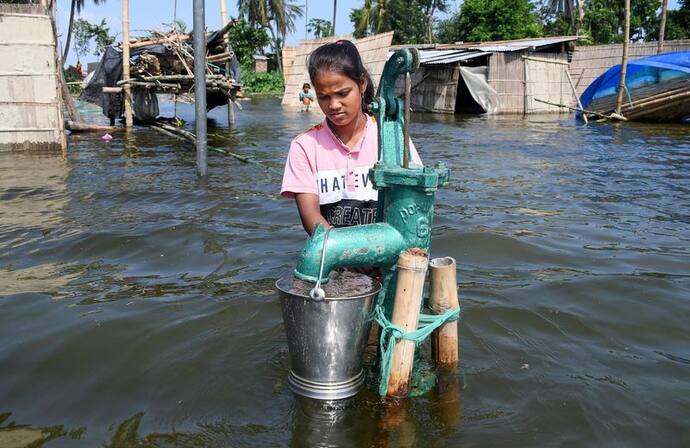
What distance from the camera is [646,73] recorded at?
14430 mm

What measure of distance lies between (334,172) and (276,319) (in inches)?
42.2

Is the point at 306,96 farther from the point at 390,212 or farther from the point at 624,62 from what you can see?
the point at 390,212

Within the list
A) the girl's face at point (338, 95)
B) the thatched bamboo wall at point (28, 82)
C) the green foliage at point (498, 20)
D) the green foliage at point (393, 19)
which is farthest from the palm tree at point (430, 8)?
the girl's face at point (338, 95)

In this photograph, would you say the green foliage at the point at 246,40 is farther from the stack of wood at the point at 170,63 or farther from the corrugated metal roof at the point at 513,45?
the stack of wood at the point at 170,63

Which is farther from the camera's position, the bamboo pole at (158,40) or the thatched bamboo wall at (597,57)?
the thatched bamboo wall at (597,57)

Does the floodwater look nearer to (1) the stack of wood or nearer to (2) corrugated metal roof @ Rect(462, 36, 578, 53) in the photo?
(1) the stack of wood

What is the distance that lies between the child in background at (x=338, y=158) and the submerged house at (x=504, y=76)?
15.7 meters

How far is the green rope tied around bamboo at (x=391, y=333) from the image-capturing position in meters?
1.95

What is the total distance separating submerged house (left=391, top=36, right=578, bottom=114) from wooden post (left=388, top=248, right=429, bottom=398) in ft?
53.5

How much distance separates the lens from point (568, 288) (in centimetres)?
349

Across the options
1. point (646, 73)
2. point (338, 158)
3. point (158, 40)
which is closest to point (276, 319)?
point (338, 158)

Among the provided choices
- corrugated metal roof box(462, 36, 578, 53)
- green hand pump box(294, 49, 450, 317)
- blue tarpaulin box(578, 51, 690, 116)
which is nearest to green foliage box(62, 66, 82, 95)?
corrugated metal roof box(462, 36, 578, 53)

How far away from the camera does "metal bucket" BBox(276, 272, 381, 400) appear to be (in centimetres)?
180

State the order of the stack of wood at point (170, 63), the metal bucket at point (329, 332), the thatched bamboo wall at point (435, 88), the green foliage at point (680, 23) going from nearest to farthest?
the metal bucket at point (329, 332)
the stack of wood at point (170, 63)
the thatched bamboo wall at point (435, 88)
the green foliage at point (680, 23)
